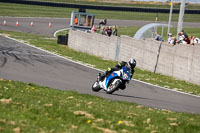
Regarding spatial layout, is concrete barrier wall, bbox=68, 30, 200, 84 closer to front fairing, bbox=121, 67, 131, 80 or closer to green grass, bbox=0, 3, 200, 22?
front fairing, bbox=121, 67, 131, 80

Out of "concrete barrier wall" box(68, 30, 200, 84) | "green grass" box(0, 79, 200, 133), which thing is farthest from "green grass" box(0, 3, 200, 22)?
"green grass" box(0, 79, 200, 133)

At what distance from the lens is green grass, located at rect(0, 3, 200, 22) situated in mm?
58713

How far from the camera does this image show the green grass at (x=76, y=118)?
8120mm

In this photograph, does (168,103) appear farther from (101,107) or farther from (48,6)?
(48,6)

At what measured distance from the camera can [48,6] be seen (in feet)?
207

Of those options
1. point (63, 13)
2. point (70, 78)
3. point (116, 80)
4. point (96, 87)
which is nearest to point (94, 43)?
point (70, 78)

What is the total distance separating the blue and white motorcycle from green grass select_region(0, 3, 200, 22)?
42.8 metres

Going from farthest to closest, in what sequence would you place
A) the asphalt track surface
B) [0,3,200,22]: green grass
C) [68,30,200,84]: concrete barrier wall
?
[0,3,200,22]: green grass
[68,30,200,84]: concrete barrier wall
the asphalt track surface

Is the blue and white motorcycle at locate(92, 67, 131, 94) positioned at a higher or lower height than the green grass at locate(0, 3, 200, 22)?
lower

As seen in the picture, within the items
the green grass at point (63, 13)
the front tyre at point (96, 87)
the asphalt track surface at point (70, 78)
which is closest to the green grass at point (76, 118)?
the asphalt track surface at point (70, 78)

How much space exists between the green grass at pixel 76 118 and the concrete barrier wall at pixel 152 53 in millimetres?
11158

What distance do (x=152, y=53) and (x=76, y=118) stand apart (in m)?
16.7

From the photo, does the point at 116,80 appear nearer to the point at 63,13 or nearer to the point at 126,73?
the point at 126,73

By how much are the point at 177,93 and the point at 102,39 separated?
12172 millimetres
